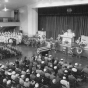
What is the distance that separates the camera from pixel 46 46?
17.8 m

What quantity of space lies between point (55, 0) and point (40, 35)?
5.35 metres

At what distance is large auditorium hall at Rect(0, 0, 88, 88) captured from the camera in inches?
312

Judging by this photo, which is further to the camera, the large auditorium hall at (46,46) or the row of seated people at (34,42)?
the row of seated people at (34,42)

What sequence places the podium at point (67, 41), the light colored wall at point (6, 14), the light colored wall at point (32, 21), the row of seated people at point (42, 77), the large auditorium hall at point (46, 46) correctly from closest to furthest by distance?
the row of seated people at point (42, 77), the large auditorium hall at point (46, 46), the podium at point (67, 41), the light colored wall at point (32, 21), the light colored wall at point (6, 14)

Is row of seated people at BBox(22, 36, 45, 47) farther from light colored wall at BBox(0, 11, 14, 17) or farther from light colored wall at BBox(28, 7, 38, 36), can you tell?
light colored wall at BBox(0, 11, 14, 17)

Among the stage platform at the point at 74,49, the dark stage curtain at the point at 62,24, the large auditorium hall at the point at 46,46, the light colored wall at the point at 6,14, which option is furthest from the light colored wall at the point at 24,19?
the stage platform at the point at 74,49

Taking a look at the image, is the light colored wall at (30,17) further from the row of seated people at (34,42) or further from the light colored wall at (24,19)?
the row of seated people at (34,42)

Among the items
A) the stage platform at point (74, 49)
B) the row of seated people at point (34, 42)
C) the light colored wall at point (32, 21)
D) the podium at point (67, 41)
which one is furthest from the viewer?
the light colored wall at point (32, 21)

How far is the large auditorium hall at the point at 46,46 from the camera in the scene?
26.0ft

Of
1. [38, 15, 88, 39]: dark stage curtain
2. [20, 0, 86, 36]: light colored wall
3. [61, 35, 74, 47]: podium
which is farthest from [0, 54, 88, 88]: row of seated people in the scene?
[20, 0, 86, 36]: light colored wall

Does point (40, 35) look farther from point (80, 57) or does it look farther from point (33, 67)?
point (33, 67)

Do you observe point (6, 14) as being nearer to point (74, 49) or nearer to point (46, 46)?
point (46, 46)

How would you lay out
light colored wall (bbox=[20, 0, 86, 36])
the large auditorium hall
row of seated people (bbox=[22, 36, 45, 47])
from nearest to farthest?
the large auditorium hall
row of seated people (bbox=[22, 36, 45, 47])
light colored wall (bbox=[20, 0, 86, 36])

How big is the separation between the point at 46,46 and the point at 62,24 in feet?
14.9
